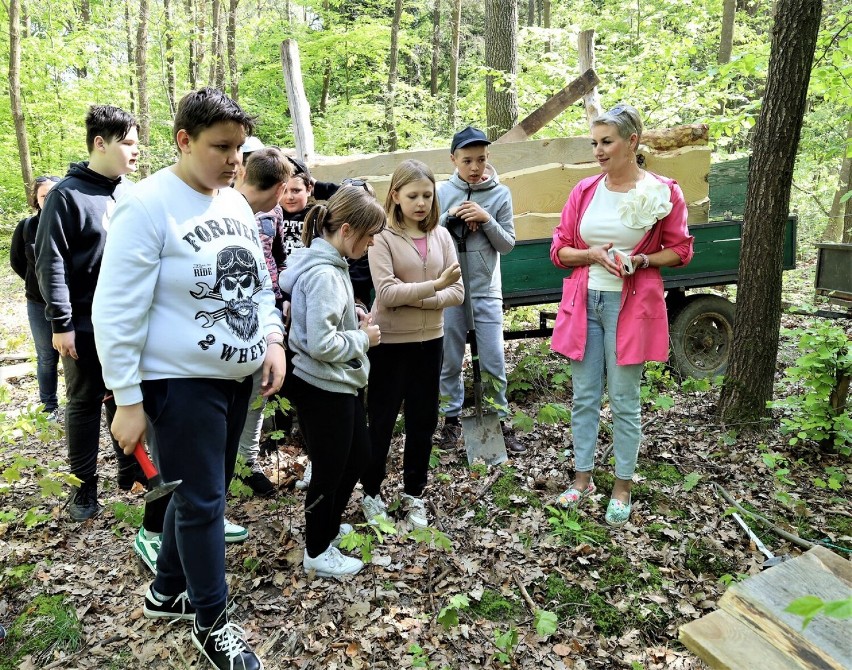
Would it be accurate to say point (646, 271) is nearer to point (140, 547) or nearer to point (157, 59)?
point (140, 547)

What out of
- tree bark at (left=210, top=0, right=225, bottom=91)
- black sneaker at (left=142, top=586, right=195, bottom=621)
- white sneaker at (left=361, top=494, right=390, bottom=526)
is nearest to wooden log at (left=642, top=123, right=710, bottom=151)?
white sneaker at (left=361, top=494, right=390, bottom=526)

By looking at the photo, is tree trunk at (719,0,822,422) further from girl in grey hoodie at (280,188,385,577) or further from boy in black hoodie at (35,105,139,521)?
boy in black hoodie at (35,105,139,521)

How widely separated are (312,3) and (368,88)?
9.87 feet

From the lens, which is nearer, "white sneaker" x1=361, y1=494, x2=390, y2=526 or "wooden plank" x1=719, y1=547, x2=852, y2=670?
"wooden plank" x1=719, y1=547, x2=852, y2=670

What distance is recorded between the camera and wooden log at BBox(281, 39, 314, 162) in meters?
5.84

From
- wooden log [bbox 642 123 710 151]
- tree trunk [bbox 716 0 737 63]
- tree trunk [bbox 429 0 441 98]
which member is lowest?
wooden log [bbox 642 123 710 151]

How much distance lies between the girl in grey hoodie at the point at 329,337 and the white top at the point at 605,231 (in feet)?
4.14

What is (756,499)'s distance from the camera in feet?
11.3

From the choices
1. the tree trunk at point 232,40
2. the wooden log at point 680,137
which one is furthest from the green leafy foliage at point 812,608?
the tree trunk at point 232,40

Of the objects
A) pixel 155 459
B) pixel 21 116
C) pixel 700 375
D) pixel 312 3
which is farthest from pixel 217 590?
pixel 312 3

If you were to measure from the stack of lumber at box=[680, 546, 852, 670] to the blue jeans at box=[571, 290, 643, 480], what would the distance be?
1.33m

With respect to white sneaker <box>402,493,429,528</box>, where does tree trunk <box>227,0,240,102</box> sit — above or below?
above

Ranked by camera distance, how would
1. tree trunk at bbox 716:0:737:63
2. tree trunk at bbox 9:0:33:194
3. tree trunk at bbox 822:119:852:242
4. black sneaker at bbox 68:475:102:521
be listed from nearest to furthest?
black sneaker at bbox 68:475:102:521 → tree trunk at bbox 9:0:33:194 → tree trunk at bbox 822:119:852:242 → tree trunk at bbox 716:0:737:63

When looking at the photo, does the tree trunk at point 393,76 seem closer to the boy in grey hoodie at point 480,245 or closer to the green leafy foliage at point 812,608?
the boy in grey hoodie at point 480,245
